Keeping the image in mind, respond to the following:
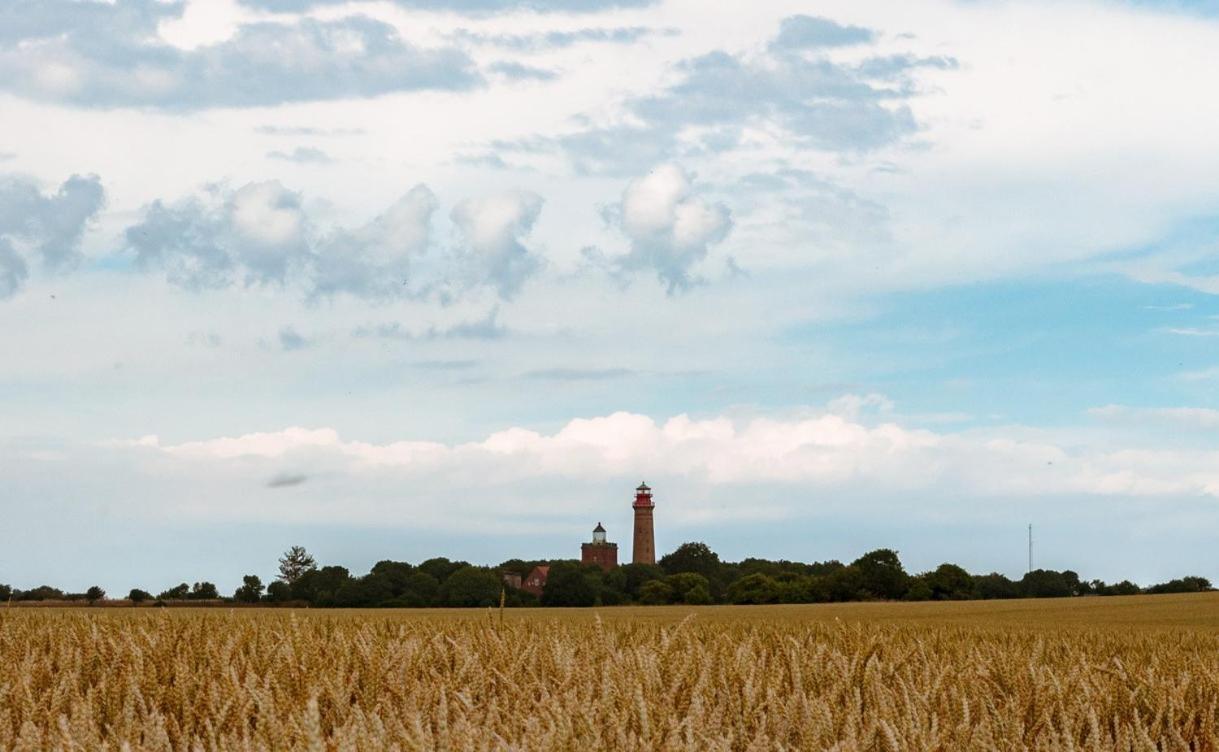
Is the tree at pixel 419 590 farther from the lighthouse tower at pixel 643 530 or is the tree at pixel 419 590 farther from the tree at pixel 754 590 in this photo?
the lighthouse tower at pixel 643 530

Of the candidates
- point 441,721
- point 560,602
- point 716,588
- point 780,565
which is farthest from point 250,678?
point 780,565

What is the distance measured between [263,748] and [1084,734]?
3.50m

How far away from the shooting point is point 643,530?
120125 mm

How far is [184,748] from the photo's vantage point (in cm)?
344

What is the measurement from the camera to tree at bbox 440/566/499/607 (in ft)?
→ 200

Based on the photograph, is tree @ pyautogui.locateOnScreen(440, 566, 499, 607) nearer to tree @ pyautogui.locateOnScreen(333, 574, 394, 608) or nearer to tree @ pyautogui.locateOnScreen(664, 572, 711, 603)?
tree @ pyautogui.locateOnScreen(333, 574, 394, 608)

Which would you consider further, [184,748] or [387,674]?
[387,674]

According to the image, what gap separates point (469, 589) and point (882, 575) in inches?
1013

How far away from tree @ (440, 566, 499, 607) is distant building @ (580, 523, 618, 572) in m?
59.6

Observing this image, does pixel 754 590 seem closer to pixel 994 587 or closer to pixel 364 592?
pixel 994 587

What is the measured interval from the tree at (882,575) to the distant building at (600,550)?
53.8 meters

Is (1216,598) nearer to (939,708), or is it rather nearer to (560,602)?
(560,602)

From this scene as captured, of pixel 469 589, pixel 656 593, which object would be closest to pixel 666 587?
pixel 656 593

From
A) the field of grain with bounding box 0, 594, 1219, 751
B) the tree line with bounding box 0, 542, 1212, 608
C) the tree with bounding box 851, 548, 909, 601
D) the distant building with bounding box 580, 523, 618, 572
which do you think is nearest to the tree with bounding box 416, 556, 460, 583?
the tree line with bounding box 0, 542, 1212, 608
